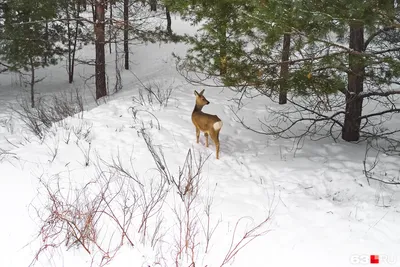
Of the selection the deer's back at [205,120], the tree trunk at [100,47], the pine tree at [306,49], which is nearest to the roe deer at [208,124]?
the deer's back at [205,120]

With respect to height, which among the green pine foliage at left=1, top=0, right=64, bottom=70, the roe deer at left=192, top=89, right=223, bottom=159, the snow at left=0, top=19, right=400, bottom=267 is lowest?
the snow at left=0, top=19, right=400, bottom=267

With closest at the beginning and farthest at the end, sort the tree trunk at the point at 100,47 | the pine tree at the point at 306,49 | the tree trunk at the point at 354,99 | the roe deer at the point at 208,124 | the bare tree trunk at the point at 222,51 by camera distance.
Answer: the pine tree at the point at 306,49, the bare tree trunk at the point at 222,51, the roe deer at the point at 208,124, the tree trunk at the point at 354,99, the tree trunk at the point at 100,47

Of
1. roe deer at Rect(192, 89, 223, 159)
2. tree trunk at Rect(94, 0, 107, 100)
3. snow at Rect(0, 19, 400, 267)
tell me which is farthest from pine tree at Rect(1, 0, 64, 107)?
roe deer at Rect(192, 89, 223, 159)

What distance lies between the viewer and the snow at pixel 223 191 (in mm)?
3273

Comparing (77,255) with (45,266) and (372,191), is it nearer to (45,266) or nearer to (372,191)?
(45,266)

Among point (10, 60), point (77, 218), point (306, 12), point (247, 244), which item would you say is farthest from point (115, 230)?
point (10, 60)

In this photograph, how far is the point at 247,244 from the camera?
342cm

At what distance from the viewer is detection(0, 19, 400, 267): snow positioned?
3.27 metres

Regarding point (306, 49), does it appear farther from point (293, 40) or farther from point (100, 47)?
point (100, 47)

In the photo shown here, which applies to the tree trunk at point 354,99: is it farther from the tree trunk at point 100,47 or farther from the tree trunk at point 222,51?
the tree trunk at point 100,47

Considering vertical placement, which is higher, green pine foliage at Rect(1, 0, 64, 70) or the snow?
green pine foliage at Rect(1, 0, 64, 70)

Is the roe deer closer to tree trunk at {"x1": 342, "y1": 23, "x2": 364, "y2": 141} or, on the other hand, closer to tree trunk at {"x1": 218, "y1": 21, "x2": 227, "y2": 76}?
tree trunk at {"x1": 218, "y1": 21, "x2": 227, "y2": 76}

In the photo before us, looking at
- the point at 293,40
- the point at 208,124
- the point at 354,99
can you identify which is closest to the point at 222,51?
the point at 293,40

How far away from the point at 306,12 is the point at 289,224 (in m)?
2.39
